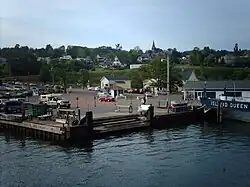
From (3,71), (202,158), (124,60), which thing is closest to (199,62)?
(124,60)

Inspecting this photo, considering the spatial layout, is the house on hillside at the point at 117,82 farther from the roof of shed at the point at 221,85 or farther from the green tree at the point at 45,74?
the roof of shed at the point at 221,85

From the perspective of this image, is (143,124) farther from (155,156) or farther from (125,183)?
(125,183)

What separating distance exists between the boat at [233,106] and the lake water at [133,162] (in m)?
8.70

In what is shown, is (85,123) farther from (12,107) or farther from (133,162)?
(12,107)

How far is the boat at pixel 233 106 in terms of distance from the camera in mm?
42781

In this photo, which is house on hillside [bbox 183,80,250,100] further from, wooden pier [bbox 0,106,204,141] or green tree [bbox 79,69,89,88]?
green tree [bbox 79,69,89,88]

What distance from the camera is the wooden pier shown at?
31.7 meters

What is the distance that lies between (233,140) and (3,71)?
82.4 metres

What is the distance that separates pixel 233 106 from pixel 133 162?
22916 mm

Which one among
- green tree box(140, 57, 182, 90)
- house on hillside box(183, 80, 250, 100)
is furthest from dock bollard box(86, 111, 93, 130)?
green tree box(140, 57, 182, 90)

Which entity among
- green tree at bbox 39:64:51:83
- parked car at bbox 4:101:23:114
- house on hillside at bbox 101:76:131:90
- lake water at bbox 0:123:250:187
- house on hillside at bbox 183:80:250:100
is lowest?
lake water at bbox 0:123:250:187

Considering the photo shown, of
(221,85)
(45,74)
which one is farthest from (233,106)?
(45,74)

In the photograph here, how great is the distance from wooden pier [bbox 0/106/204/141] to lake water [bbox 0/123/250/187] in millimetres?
1387

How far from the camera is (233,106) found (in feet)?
144
